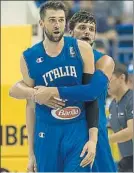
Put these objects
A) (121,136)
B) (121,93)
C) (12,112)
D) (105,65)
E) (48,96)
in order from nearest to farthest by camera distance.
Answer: (48,96) < (105,65) < (121,136) < (121,93) < (12,112)

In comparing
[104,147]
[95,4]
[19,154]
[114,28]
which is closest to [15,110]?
[19,154]

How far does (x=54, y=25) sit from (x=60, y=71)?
0.30 meters

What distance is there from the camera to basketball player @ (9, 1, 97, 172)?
367 cm

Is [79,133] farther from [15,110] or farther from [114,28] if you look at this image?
[114,28]

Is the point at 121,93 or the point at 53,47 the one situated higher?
the point at 53,47

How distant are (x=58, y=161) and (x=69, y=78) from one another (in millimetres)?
549

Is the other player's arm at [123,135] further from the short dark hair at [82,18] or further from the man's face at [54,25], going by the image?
the man's face at [54,25]

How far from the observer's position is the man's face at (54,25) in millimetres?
3672

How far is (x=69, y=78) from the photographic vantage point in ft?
12.1

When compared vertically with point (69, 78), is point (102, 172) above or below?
below

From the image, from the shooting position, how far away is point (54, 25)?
3.68 metres

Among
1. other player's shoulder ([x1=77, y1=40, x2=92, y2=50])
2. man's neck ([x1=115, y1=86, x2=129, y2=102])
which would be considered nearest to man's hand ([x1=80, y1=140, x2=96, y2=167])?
other player's shoulder ([x1=77, y1=40, x2=92, y2=50])

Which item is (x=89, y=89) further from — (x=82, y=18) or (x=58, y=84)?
(x=82, y=18)

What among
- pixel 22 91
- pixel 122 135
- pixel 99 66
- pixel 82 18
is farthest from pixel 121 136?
pixel 22 91
